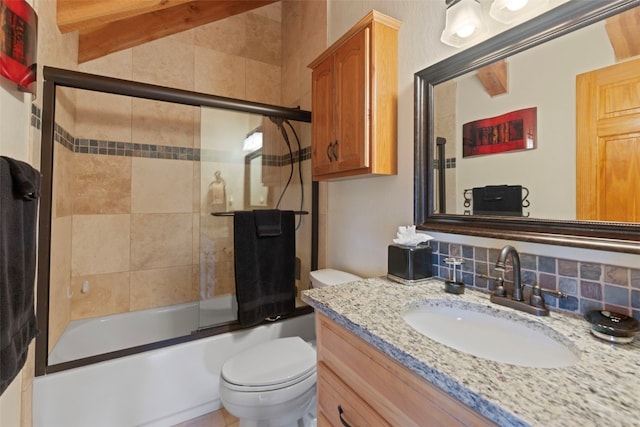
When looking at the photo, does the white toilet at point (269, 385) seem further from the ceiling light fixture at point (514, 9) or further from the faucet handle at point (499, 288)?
the ceiling light fixture at point (514, 9)

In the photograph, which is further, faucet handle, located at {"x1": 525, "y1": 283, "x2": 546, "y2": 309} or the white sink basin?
faucet handle, located at {"x1": 525, "y1": 283, "x2": 546, "y2": 309}

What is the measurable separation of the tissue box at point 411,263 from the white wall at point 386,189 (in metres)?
0.12

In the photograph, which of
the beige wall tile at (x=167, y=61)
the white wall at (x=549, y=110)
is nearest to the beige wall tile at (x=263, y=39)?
the beige wall tile at (x=167, y=61)

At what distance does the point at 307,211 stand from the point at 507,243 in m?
1.38

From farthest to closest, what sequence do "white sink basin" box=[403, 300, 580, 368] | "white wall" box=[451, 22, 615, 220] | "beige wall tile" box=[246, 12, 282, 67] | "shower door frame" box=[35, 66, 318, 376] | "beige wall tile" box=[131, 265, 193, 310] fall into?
"beige wall tile" box=[246, 12, 282, 67] < "beige wall tile" box=[131, 265, 193, 310] < "shower door frame" box=[35, 66, 318, 376] < "white wall" box=[451, 22, 615, 220] < "white sink basin" box=[403, 300, 580, 368]

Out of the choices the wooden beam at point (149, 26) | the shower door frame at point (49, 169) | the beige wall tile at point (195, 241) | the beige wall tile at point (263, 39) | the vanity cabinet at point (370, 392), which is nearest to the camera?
the vanity cabinet at point (370, 392)

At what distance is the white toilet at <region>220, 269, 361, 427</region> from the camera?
1.18m

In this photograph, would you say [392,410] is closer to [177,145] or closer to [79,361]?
[79,361]

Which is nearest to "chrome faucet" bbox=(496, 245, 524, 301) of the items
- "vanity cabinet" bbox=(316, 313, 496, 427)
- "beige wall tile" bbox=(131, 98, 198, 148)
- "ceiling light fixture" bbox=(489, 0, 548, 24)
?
"vanity cabinet" bbox=(316, 313, 496, 427)

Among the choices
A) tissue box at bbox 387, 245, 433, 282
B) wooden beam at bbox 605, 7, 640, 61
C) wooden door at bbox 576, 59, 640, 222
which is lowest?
tissue box at bbox 387, 245, 433, 282

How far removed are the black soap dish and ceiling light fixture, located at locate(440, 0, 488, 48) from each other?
1.01m

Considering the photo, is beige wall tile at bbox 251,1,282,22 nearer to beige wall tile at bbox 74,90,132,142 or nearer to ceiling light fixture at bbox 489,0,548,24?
beige wall tile at bbox 74,90,132,142

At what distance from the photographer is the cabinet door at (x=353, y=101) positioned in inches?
52.2

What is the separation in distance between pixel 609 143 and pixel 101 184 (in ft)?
8.81
